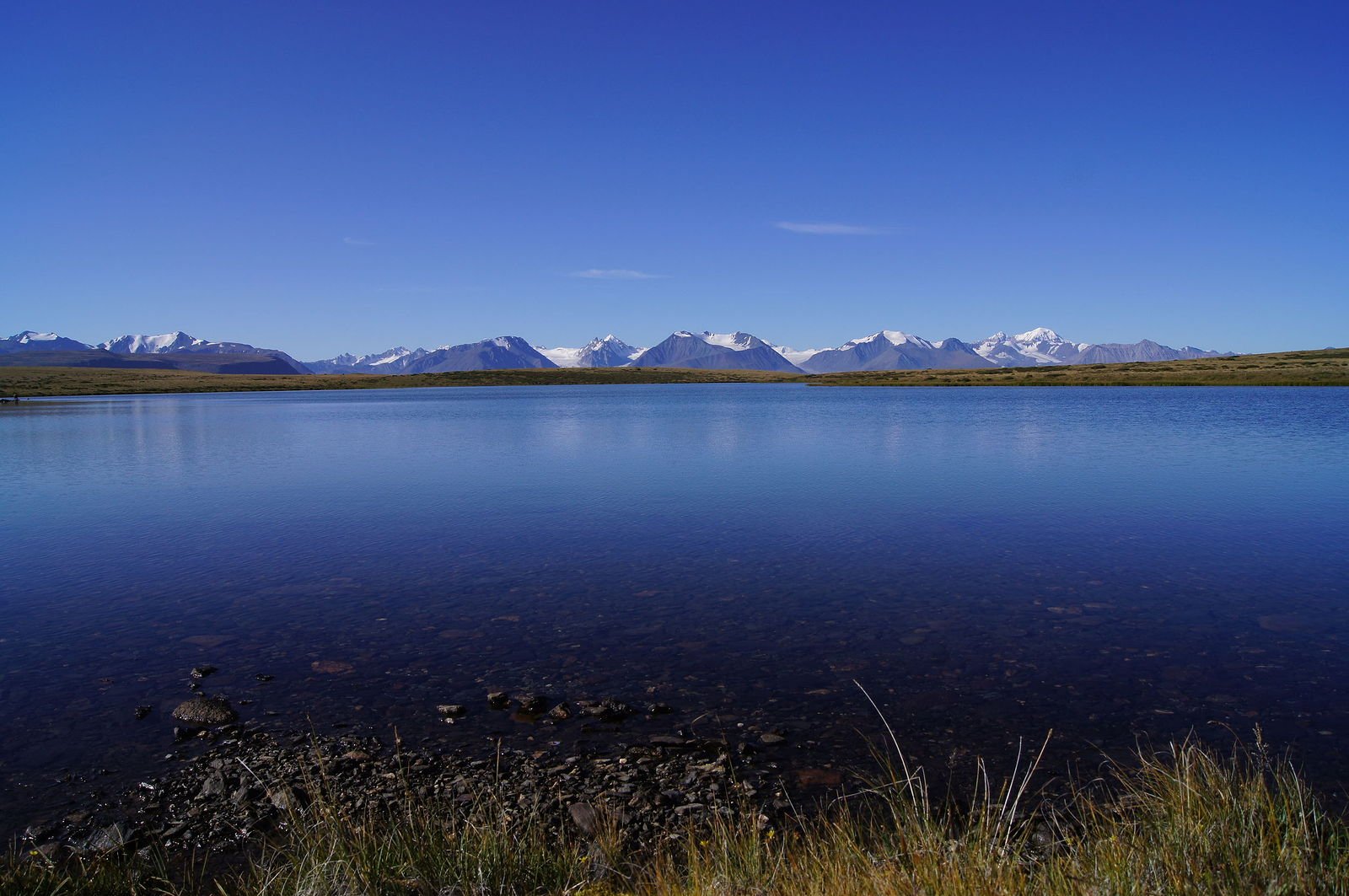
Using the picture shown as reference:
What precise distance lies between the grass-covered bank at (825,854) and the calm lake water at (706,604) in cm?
177

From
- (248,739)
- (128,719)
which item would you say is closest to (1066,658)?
(248,739)

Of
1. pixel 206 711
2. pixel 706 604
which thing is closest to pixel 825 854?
pixel 206 711

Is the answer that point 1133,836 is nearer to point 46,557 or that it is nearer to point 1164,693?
point 1164,693

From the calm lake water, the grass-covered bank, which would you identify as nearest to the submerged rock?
the calm lake water

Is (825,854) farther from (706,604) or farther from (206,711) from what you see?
(706,604)

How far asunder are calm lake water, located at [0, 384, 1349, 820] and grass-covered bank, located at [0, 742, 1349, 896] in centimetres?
177

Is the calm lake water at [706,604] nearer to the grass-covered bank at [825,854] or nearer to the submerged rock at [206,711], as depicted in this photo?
the submerged rock at [206,711]

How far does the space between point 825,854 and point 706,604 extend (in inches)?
336

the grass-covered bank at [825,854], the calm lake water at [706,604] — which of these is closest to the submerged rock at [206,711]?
the calm lake water at [706,604]

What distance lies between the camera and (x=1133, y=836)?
5.86 m

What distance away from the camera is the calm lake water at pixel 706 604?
390 inches

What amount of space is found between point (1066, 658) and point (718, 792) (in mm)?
6255

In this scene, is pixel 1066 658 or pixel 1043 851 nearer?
pixel 1043 851

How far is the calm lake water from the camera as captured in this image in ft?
32.5
